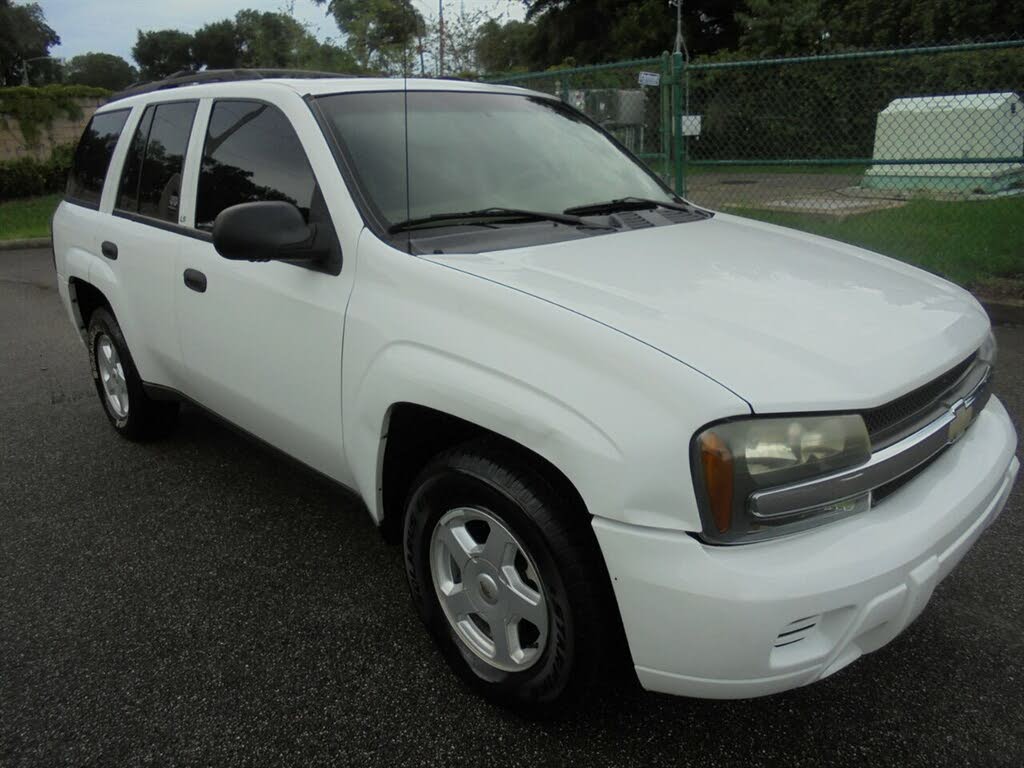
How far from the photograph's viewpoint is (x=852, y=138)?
22.8ft

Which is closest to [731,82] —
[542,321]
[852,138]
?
[852,138]

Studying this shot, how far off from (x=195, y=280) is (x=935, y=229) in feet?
23.5

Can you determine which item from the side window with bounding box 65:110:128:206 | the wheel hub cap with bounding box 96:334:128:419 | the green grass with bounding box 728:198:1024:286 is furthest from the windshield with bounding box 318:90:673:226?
the green grass with bounding box 728:198:1024:286

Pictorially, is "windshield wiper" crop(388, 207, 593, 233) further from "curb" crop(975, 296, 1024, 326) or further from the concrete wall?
the concrete wall

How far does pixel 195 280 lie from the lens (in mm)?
3090

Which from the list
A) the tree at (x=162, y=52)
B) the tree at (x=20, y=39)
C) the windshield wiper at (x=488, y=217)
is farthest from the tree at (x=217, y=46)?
the windshield wiper at (x=488, y=217)

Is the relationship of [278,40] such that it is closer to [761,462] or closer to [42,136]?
[42,136]

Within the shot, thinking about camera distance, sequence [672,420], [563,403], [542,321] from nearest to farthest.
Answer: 1. [672,420]
2. [563,403]
3. [542,321]

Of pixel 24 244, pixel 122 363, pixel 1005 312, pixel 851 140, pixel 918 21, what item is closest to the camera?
pixel 122 363

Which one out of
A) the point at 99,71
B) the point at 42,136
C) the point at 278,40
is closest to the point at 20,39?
the point at 99,71

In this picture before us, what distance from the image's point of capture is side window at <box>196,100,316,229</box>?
107 inches

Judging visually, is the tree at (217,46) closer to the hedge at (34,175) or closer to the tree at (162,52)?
the tree at (162,52)

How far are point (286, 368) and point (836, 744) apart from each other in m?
1.92

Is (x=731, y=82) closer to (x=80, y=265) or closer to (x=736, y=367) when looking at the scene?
(x=80, y=265)
